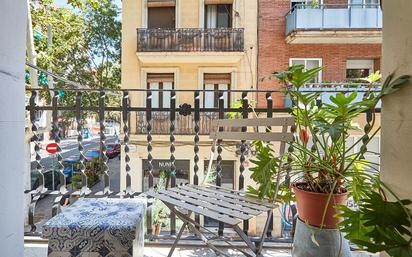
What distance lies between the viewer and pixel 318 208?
46.6 inches

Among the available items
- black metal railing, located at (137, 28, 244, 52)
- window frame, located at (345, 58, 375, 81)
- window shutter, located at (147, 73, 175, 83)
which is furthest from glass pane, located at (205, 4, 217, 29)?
window frame, located at (345, 58, 375, 81)

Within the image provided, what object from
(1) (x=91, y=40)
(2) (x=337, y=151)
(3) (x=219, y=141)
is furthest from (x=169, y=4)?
(2) (x=337, y=151)

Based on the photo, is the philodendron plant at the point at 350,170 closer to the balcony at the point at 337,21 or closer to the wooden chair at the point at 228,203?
the wooden chair at the point at 228,203

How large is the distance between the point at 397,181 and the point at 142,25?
815cm

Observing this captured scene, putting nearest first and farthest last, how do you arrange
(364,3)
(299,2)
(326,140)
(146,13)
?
(326,140)
(364,3)
(299,2)
(146,13)

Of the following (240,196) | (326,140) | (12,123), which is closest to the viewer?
(12,123)

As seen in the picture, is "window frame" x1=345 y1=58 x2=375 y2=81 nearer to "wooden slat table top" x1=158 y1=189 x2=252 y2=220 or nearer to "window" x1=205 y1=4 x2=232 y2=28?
"window" x1=205 y1=4 x2=232 y2=28

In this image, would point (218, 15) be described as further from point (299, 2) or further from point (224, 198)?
point (224, 198)

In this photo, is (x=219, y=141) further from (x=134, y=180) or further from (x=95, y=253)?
(x=134, y=180)

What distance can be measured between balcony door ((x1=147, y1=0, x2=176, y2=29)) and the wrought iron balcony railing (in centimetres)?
336

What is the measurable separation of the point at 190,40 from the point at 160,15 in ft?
4.28

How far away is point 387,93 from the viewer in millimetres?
990

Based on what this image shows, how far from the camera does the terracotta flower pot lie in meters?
1.17

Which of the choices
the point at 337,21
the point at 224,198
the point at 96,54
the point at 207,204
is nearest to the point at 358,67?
the point at 337,21
